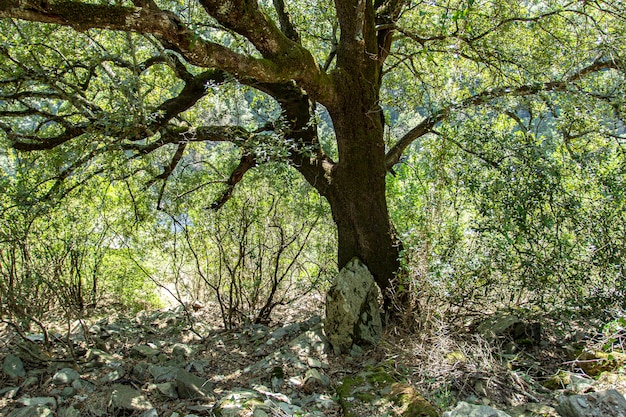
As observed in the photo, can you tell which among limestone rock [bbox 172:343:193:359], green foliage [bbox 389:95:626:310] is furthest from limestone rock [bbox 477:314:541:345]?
limestone rock [bbox 172:343:193:359]

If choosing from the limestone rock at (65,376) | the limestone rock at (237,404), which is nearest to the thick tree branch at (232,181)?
the limestone rock at (65,376)

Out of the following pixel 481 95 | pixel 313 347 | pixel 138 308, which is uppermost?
pixel 481 95

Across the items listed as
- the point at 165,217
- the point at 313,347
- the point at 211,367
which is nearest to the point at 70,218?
the point at 165,217

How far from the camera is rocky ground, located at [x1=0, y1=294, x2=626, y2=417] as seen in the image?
143 inches

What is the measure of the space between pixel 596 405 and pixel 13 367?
203 inches

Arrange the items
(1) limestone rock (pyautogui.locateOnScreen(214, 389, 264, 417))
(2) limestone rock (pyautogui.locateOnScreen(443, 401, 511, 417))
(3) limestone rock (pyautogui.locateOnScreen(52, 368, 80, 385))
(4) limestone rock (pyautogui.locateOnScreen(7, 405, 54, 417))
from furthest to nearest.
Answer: (3) limestone rock (pyautogui.locateOnScreen(52, 368, 80, 385)) < (4) limestone rock (pyautogui.locateOnScreen(7, 405, 54, 417)) < (1) limestone rock (pyautogui.locateOnScreen(214, 389, 264, 417)) < (2) limestone rock (pyautogui.locateOnScreen(443, 401, 511, 417))

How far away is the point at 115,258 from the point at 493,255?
6.23 m

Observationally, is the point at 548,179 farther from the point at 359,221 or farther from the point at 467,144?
the point at 359,221

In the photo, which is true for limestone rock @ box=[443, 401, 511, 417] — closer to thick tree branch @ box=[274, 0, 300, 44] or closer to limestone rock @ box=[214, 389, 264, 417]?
limestone rock @ box=[214, 389, 264, 417]

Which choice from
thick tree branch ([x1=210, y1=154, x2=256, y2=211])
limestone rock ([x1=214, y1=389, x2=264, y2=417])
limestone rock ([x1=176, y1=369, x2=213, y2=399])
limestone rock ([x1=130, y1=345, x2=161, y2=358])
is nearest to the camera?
limestone rock ([x1=214, y1=389, x2=264, y2=417])

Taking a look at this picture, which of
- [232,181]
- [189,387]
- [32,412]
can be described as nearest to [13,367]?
[32,412]

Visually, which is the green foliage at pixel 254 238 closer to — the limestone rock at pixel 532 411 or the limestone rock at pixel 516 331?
the limestone rock at pixel 516 331

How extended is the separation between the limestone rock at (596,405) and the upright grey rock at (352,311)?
2310 mm

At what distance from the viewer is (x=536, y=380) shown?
4.15 m
